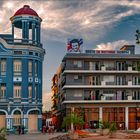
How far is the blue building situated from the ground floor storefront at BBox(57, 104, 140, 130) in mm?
8095

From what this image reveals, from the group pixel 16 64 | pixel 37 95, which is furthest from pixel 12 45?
pixel 37 95

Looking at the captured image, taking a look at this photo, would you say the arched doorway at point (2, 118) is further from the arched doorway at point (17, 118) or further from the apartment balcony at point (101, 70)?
the apartment balcony at point (101, 70)

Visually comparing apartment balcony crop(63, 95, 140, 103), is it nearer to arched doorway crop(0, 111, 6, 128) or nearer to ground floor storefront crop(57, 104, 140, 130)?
ground floor storefront crop(57, 104, 140, 130)

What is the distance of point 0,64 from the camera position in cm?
8425

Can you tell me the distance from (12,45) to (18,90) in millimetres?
8152

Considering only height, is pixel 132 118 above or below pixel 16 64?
below

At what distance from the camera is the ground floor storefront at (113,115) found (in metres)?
90.1

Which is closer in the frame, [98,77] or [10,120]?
[10,120]

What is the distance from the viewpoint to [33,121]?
85.2 metres

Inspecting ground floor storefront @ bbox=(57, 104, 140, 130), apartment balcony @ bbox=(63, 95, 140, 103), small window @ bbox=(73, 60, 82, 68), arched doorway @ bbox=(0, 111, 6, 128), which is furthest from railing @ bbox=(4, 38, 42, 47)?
ground floor storefront @ bbox=(57, 104, 140, 130)

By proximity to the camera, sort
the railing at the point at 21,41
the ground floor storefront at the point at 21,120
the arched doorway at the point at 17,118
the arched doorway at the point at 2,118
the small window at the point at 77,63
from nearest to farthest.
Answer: the ground floor storefront at the point at 21,120 → the arched doorway at the point at 2,118 → the arched doorway at the point at 17,118 → the railing at the point at 21,41 → the small window at the point at 77,63

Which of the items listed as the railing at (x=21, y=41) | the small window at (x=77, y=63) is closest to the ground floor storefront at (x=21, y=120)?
the railing at (x=21, y=41)

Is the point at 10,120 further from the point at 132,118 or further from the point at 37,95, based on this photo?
the point at 132,118

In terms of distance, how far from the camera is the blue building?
8362 centimetres
